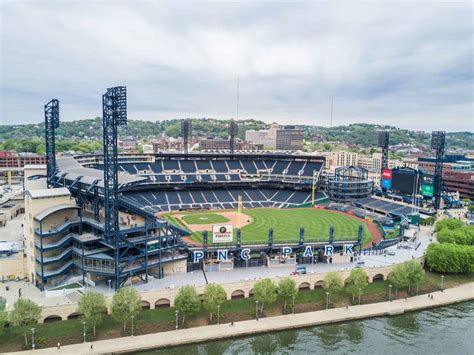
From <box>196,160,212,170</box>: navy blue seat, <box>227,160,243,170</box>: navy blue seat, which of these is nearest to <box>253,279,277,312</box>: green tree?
<box>196,160,212,170</box>: navy blue seat

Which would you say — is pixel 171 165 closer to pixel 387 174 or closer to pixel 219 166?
pixel 219 166

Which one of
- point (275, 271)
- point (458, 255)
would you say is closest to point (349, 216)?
point (458, 255)

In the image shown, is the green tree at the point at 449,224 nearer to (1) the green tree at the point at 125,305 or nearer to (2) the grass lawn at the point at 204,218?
(2) the grass lawn at the point at 204,218

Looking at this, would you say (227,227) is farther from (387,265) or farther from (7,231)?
(7,231)

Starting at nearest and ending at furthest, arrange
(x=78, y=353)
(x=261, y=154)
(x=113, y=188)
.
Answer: (x=78, y=353) < (x=113, y=188) < (x=261, y=154)

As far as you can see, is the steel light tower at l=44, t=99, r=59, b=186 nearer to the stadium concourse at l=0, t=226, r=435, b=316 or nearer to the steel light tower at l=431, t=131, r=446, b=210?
the stadium concourse at l=0, t=226, r=435, b=316
